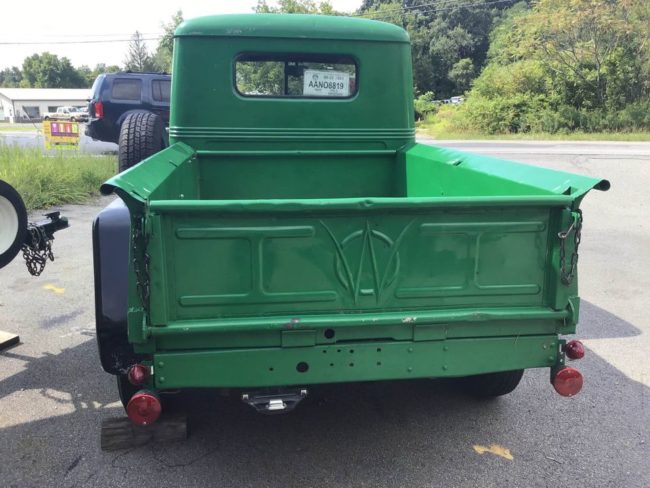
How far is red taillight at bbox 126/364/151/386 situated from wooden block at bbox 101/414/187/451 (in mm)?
643

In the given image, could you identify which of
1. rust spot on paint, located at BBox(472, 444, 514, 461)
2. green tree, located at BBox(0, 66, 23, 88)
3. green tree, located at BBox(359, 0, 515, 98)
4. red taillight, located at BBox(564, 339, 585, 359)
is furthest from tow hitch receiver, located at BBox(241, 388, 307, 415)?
green tree, located at BBox(0, 66, 23, 88)

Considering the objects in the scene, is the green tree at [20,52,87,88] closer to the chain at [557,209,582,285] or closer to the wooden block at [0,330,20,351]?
the wooden block at [0,330,20,351]

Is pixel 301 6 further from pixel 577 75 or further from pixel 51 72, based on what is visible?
pixel 51 72

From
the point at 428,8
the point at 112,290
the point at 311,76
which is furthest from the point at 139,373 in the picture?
the point at 428,8

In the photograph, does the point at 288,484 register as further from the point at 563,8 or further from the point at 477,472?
the point at 563,8

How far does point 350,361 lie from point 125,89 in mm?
11813

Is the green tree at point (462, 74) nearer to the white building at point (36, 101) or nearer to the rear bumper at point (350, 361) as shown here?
the white building at point (36, 101)

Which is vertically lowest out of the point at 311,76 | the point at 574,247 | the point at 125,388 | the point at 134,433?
the point at 134,433

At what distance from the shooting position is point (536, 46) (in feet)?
87.9

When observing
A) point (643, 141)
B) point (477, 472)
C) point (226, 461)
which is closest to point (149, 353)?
point (226, 461)

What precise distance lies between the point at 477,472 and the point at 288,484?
891mm

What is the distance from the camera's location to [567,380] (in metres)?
2.53

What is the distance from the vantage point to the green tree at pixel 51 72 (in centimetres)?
7769

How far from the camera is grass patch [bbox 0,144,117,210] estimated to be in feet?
29.3
